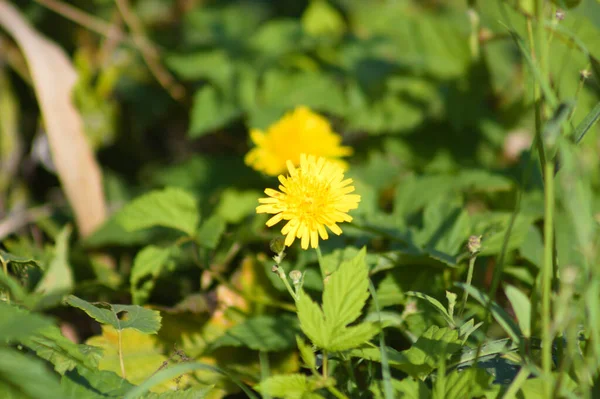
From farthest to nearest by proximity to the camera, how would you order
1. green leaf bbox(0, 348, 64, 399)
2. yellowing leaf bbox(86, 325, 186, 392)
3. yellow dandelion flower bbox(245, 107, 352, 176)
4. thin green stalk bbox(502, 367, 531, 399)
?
yellow dandelion flower bbox(245, 107, 352, 176) → yellowing leaf bbox(86, 325, 186, 392) → thin green stalk bbox(502, 367, 531, 399) → green leaf bbox(0, 348, 64, 399)

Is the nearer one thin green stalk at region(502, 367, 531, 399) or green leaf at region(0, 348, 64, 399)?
green leaf at region(0, 348, 64, 399)

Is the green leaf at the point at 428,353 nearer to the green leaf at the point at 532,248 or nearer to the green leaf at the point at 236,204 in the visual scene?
the green leaf at the point at 532,248

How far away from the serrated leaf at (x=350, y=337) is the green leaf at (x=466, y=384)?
0.13 meters

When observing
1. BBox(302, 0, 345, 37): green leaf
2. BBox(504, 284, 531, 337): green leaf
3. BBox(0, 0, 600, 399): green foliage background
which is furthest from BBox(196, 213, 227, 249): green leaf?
BBox(302, 0, 345, 37): green leaf

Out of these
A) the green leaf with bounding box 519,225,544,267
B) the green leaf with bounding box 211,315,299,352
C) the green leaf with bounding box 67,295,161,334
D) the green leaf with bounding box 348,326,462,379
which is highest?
the green leaf with bounding box 519,225,544,267

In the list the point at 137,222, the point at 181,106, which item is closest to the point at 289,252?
the point at 137,222

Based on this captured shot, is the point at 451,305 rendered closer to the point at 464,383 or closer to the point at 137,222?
the point at 464,383

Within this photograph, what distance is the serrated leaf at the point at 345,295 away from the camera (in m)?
0.88

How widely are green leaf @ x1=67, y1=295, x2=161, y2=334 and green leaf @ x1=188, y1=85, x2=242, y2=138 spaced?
843mm

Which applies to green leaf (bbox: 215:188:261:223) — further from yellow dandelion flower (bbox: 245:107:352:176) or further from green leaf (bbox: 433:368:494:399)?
green leaf (bbox: 433:368:494:399)

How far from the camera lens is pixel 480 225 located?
1.28 m

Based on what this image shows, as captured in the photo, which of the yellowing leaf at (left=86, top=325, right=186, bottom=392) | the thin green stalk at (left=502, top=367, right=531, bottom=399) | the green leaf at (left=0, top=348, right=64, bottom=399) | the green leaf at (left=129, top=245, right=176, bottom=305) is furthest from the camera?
the green leaf at (left=129, top=245, right=176, bottom=305)

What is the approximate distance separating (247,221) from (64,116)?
78 centimetres

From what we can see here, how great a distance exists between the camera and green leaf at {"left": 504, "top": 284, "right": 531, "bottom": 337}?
0.86m
